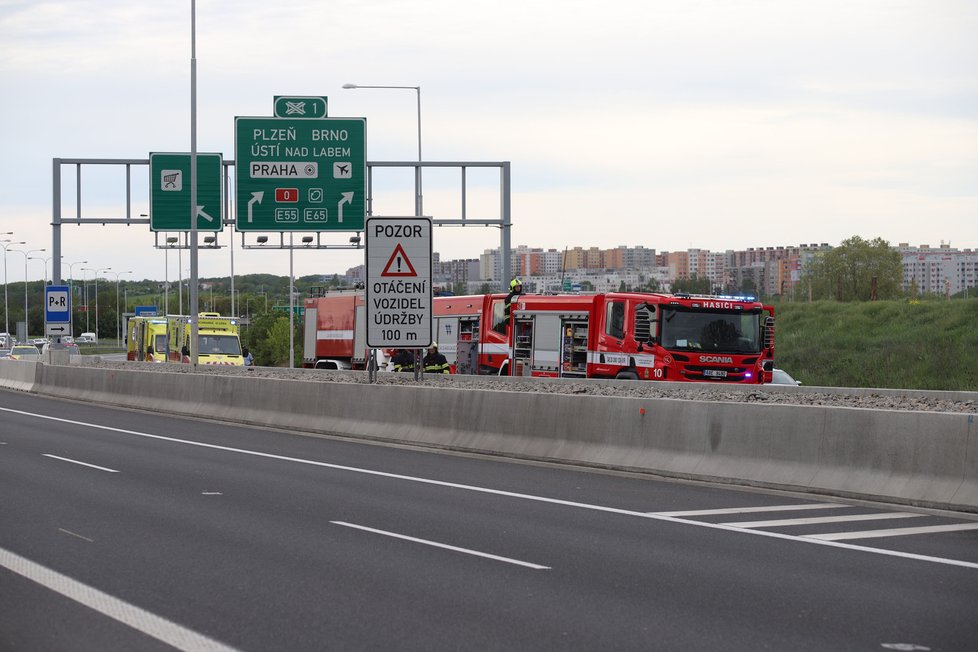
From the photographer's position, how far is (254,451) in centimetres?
1942

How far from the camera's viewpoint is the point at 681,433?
15562mm

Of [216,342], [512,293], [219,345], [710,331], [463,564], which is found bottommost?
[463,564]

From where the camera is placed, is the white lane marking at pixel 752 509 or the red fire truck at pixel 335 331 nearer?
the white lane marking at pixel 752 509

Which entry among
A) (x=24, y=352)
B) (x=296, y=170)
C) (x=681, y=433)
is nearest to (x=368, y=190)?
(x=296, y=170)

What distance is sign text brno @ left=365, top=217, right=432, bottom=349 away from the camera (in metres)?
22.2

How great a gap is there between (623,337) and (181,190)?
1280 cm

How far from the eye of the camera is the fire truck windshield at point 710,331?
29.8m

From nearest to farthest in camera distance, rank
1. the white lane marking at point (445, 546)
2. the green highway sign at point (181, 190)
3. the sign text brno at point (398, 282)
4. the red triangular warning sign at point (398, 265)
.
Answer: the white lane marking at point (445, 546), the sign text brno at point (398, 282), the red triangular warning sign at point (398, 265), the green highway sign at point (181, 190)

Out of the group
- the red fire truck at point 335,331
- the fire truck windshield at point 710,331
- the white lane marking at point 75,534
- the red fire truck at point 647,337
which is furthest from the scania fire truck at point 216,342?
the white lane marking at point 75,534

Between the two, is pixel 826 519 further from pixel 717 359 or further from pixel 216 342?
pixel 216 342

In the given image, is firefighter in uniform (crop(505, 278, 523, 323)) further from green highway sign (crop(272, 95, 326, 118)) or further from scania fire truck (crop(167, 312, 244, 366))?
scania fire truck (crop(167, 312, 244, 366))

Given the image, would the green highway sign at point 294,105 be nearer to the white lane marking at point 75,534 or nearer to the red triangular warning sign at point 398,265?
the red triangular warning sign at point 398,265

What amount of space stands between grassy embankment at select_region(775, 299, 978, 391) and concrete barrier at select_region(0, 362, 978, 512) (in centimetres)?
2747

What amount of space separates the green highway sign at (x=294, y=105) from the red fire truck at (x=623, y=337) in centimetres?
768
